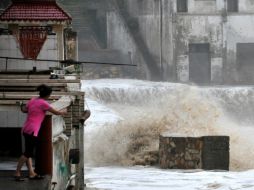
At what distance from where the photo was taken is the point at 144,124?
20.4m

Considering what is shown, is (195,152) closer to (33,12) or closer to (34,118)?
Answer: (33,12)

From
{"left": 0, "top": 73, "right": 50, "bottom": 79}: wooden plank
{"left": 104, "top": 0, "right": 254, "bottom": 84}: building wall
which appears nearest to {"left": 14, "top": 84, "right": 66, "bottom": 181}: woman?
{"left": 0, "top": 73, "right": 50, "bottom": 79}: wooden plank

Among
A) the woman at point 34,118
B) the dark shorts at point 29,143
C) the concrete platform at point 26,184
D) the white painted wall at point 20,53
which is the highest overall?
the white painted wall at point 20,53

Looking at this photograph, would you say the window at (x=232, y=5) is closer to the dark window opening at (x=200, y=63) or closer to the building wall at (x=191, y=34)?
the building wall at (x=191, y=34)

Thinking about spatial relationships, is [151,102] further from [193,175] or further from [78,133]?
Answer: [78,133]

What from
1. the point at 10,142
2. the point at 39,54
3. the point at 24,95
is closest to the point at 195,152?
the point at 39,54

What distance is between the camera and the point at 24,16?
47.1ft

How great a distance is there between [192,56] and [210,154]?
2764cm

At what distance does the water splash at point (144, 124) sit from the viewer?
18.1 metres

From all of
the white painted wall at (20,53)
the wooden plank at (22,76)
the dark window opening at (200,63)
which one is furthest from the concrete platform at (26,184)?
the dark window opening at (200,63)

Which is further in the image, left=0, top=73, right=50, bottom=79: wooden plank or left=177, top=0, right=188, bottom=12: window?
left=177, top=0, right=188, bottom=12: window

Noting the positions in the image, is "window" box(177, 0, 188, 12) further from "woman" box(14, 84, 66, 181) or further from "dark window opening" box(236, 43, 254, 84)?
"woman" box(14, 84, 66, 181)

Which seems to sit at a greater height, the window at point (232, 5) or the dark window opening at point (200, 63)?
the window at point (232, 5)

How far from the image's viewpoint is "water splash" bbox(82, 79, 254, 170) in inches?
714
